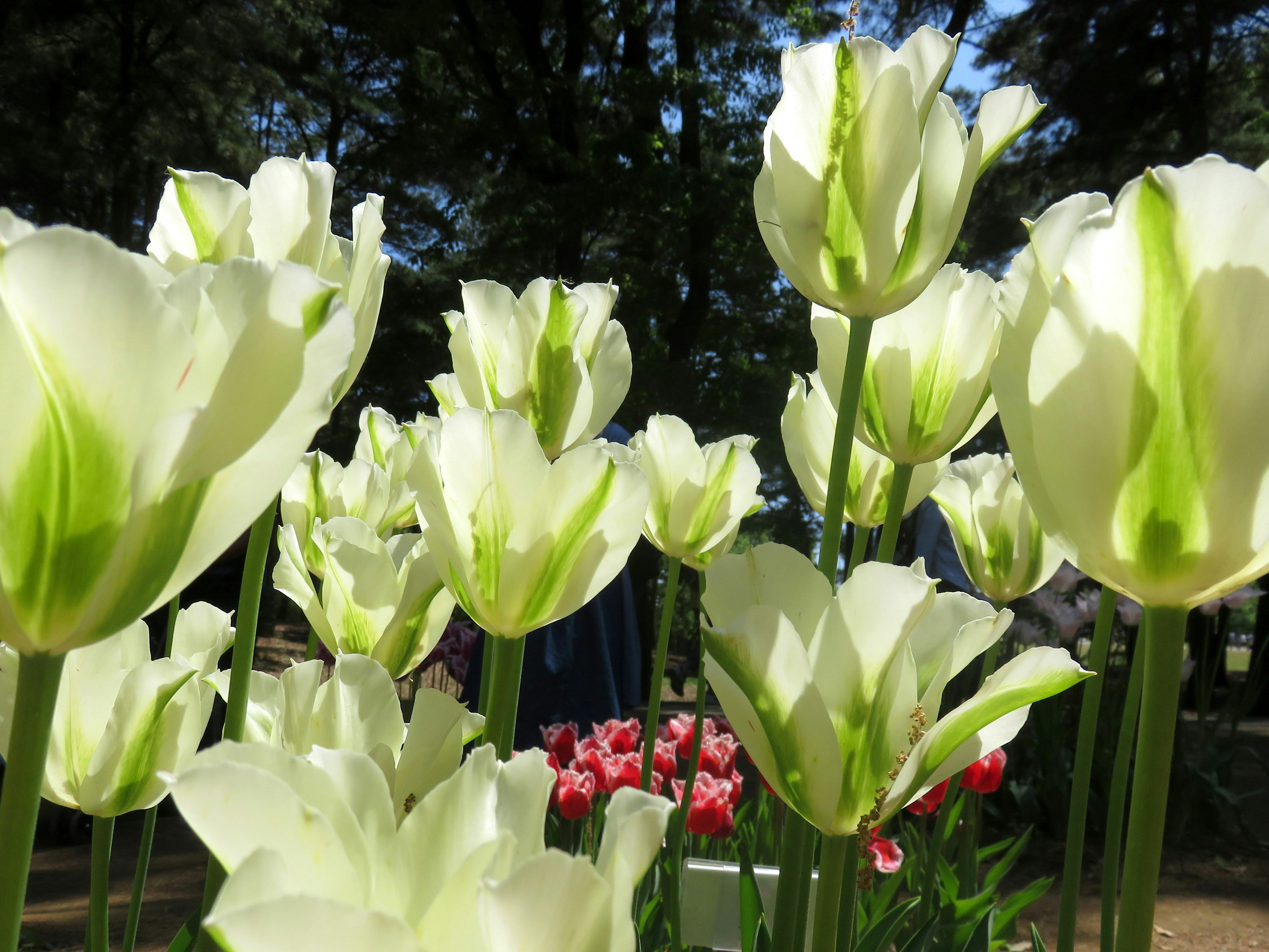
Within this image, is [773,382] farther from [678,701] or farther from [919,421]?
[919,421]

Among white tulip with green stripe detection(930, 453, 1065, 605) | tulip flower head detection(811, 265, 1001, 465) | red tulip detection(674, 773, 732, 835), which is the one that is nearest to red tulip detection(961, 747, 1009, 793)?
red tulip detection(674, 773, 732, 835)

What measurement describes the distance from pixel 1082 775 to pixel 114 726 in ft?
2.07

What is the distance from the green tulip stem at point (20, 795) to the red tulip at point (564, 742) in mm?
2025

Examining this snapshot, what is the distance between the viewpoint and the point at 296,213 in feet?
1.90

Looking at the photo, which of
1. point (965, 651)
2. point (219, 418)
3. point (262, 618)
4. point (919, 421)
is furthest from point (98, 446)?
point (262, 618)

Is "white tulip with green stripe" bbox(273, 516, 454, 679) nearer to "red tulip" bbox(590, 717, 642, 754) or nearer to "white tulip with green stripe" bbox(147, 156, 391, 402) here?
"white tulip with green stripe" bbox(147, 156, 391, 402)

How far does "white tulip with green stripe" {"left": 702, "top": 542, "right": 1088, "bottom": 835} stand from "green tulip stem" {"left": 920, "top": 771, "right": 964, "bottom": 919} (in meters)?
0.69

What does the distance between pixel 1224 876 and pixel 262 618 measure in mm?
7127

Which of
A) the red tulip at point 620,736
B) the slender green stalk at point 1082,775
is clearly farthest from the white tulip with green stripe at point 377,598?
the red tulip at point 620,736

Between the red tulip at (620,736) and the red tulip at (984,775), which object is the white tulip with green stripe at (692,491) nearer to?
the red tulip at (984,775)

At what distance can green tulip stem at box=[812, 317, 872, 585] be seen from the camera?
0.53m

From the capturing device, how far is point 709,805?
68.9 inches

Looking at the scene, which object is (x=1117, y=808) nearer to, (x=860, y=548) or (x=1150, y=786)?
(x=860, y=548)

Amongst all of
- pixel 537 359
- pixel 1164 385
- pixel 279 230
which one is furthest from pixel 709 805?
pixel 1164 385
